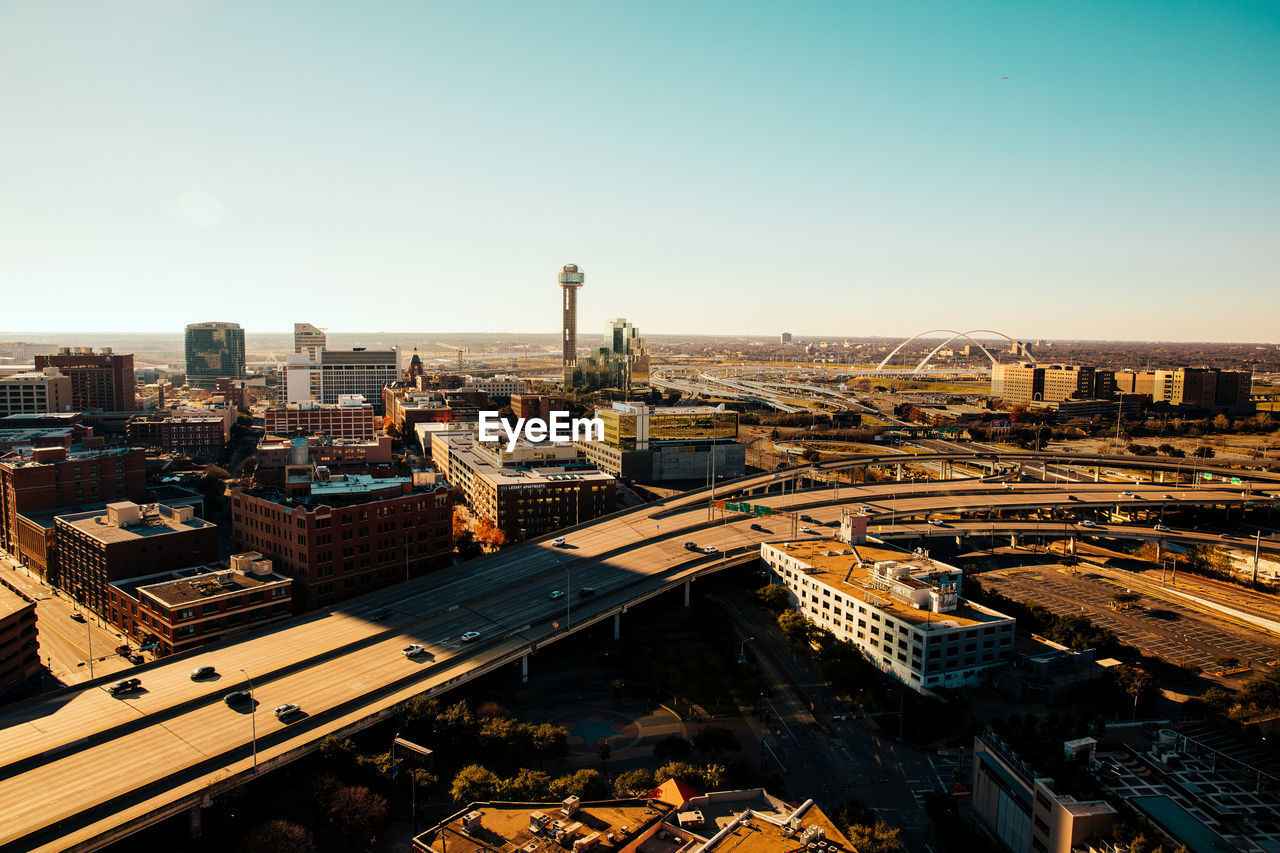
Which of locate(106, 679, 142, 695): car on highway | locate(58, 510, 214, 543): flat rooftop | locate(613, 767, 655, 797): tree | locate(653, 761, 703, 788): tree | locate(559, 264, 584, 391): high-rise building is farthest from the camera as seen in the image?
locate(559, 264, 584, 391): high-rise building

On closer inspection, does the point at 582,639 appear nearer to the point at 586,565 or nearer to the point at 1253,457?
the point at 586,565

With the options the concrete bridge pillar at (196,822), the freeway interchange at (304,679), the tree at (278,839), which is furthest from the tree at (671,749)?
the concrete bridge pillar at (196,822)

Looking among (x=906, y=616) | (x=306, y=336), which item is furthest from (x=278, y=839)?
(x=306, y=336)

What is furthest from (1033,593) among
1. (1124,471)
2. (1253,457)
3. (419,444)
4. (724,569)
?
(419,444)

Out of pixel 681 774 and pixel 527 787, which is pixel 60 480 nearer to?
pixel 527 787

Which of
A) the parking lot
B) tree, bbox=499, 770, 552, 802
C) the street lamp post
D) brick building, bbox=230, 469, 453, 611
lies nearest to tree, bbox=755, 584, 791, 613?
the parking lot

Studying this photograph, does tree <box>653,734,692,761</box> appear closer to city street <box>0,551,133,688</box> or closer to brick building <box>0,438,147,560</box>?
city street <box>0,551,133,688</box>

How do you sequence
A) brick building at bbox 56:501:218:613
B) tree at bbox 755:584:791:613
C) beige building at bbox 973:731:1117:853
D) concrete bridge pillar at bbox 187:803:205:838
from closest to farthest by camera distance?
beige building at bbox 973:731:1117:853 → concrete bridge pillar at bbox 187:803:205:838 → brick building at bbox 56:501:218:613 → tree at bbox 755:584:791:613
